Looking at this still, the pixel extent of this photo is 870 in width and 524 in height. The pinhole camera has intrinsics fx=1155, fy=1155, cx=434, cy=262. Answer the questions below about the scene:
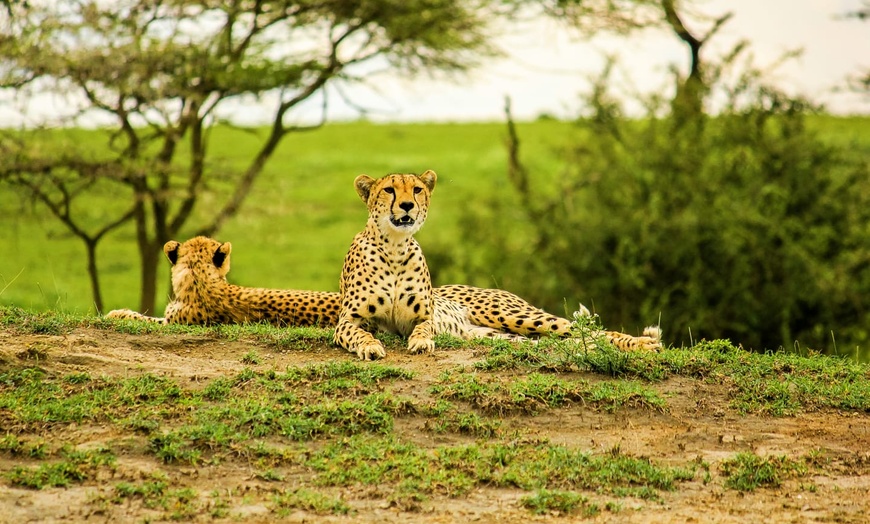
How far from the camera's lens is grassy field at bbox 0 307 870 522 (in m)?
5.08

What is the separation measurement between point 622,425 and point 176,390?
2.35 meters

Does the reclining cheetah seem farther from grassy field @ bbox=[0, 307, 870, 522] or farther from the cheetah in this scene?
the cheetah

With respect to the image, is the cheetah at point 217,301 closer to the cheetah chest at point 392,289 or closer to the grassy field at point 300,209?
the cheetah chest at point 392,289

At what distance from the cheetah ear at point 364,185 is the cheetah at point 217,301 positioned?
3.34 ft

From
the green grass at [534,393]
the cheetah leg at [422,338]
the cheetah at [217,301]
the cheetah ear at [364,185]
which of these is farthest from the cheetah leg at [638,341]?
the cheetah at [217,301]

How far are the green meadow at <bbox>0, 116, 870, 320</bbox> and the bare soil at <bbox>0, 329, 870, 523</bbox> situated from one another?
22.1 ft

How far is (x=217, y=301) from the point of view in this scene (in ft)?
26.3

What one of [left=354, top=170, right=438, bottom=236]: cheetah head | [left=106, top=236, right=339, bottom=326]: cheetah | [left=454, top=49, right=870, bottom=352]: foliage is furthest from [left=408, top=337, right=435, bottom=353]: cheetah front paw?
[left=454, top=49, right=870, bottom=352]: foliage

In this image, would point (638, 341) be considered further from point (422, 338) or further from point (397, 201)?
point (397, 201)

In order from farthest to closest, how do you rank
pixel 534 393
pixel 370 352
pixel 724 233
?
pixel 724 233 → pixel 370 352 → pixel 534 393

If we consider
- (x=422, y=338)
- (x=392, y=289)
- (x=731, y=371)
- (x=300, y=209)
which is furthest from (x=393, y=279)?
(x=300, y=209)

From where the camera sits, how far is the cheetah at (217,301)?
315 inches

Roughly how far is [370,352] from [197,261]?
1964mm

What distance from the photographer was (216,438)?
18.1ft
